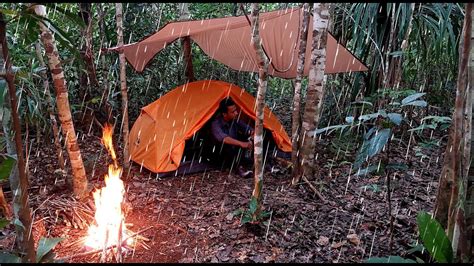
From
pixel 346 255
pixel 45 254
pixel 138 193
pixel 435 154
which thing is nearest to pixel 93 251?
pixel 45 254

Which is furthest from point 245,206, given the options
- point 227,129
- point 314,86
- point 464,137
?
point 464,137

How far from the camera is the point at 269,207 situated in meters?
3.16

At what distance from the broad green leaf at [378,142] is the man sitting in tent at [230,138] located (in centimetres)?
236

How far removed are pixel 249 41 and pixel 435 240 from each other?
3055mm

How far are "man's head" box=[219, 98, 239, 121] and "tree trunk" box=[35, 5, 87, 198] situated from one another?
5.80 ft

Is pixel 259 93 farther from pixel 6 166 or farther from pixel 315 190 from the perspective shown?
pixel 6 166

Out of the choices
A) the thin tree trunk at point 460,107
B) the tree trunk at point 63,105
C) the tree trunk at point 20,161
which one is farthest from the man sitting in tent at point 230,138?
the tree trunk at point 20,161

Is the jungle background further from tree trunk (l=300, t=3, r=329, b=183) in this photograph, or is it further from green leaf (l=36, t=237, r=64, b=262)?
→ tree trunk (l=300, t=3, r=329, b=183)

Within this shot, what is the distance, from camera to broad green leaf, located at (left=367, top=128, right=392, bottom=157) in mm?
1930

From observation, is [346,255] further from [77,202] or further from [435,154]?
[435,154]

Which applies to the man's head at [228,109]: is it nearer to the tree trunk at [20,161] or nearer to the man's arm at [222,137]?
the man's arm at [222,137]

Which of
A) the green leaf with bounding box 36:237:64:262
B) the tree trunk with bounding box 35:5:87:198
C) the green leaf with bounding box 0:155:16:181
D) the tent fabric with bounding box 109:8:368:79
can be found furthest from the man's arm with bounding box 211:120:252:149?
the green leaf with bounding box 0:155:16:181

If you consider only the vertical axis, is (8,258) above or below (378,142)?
below

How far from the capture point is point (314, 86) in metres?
3.56
